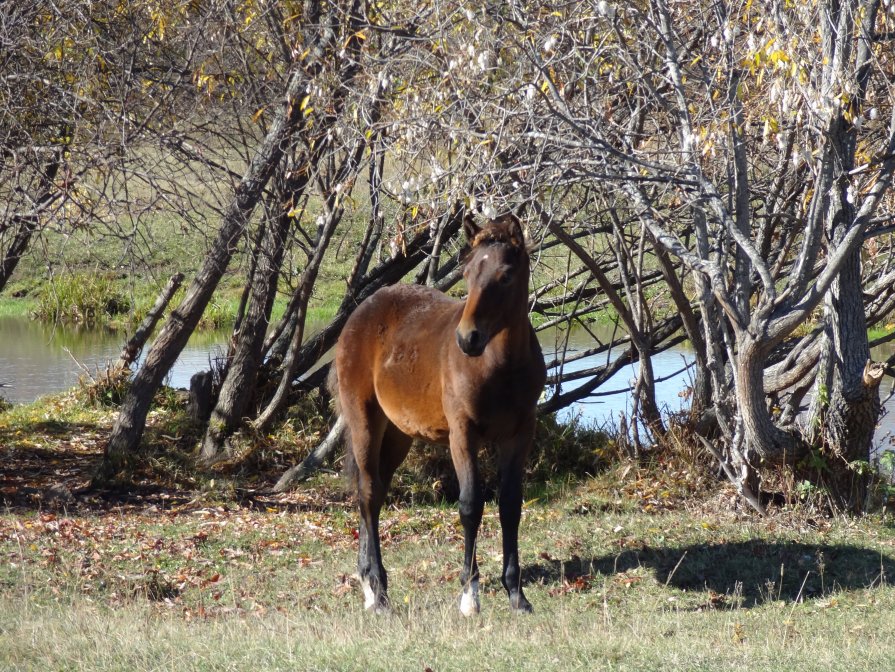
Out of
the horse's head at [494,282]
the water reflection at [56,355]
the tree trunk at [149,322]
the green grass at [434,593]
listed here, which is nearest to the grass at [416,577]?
the green grass at [434,593]

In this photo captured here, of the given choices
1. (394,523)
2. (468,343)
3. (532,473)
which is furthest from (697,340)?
(468,343)

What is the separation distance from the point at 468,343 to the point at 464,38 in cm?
310

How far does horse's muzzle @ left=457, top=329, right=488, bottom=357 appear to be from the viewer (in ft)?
19.3

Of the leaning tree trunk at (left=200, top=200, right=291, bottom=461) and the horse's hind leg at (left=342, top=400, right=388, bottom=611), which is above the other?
the leaning tree trunk at (left=200, top=200, right=291, bottom=461)

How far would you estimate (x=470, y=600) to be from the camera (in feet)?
20.9

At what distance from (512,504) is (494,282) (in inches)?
58.1

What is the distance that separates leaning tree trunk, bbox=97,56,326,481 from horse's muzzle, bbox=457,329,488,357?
14.7 feet

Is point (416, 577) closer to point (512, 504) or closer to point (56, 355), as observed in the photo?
point (512, 504)

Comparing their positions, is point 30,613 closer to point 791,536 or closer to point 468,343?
point 468,343

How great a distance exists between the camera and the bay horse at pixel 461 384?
626 centimetres

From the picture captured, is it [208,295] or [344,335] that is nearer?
[344,335]

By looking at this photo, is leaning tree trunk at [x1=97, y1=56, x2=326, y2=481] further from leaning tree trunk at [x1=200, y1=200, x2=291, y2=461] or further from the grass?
leaning tree trunk at [x1=200, y1=200, x2=291, y2=461]

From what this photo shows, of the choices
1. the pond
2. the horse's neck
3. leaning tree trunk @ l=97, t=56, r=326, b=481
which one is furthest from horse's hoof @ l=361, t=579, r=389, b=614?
the pond

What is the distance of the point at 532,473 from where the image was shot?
10.7 meters
